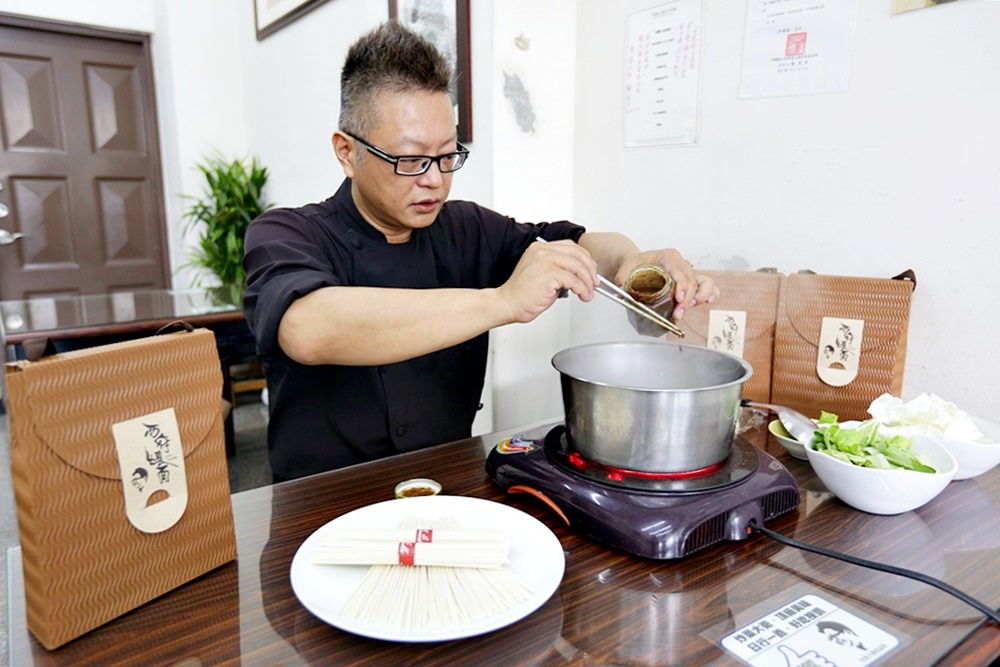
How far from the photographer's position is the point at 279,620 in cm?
71

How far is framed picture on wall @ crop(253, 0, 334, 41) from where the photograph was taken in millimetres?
3096

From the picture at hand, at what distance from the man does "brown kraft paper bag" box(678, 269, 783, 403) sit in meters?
0.08

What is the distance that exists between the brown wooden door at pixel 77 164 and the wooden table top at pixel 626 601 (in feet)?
13.0

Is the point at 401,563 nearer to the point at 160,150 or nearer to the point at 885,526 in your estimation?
the point at 885,526

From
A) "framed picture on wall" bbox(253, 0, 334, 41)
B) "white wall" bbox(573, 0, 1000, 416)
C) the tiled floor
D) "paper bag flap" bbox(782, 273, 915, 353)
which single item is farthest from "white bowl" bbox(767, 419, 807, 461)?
"framed picture on wall" bbox(253, 0, 334, 41)

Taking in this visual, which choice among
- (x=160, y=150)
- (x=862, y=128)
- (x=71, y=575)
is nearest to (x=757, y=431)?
(x=862, y=128)

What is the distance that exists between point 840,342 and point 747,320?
18 cm

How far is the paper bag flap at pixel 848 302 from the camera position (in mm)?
1162

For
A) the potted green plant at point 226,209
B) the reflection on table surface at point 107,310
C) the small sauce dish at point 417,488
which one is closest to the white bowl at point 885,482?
the small sauce dish at point 417,488

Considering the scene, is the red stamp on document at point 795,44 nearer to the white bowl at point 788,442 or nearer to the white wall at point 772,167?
the white wall at point 772,167

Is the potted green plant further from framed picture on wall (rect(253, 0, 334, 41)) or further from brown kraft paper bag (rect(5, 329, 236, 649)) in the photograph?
brown kraft paper bag (rect(5, 329, 236, 649))

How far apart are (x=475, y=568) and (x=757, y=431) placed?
762 mm

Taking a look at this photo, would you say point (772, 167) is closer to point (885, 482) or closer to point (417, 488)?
point (885, 482)

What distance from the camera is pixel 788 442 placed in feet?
3.73
